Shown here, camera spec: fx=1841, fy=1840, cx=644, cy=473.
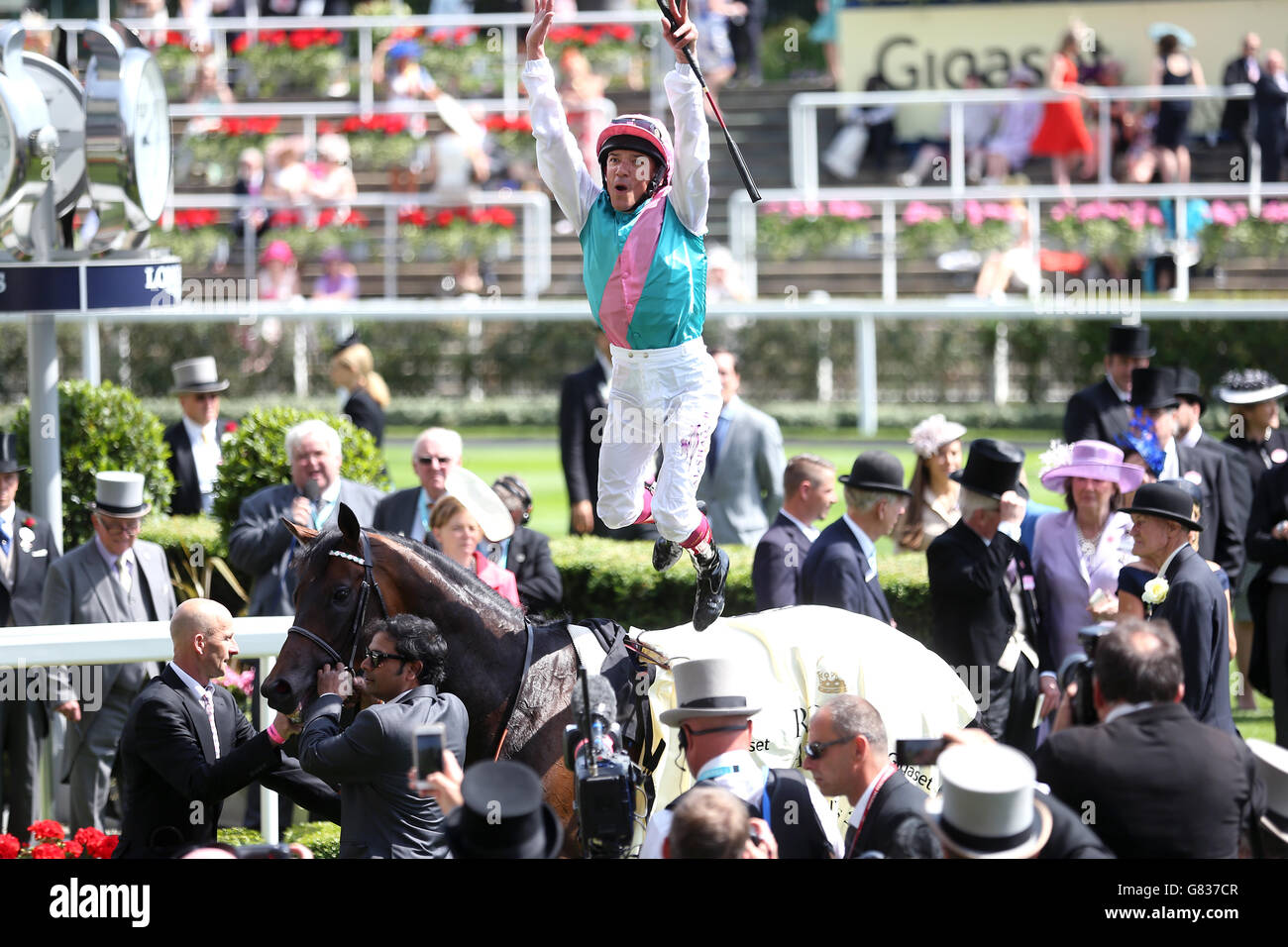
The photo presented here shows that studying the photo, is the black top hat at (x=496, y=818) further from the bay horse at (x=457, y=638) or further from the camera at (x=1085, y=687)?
the camera at (x=1085, y=687)

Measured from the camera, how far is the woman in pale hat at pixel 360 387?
9.77 m

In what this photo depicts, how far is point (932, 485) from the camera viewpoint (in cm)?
813

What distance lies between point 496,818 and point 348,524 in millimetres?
1439

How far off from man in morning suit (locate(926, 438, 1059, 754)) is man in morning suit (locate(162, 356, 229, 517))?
14.1 ft

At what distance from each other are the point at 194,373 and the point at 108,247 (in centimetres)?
146

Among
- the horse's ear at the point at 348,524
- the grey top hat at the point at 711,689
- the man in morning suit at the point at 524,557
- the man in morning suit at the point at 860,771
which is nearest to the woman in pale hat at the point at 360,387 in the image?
the man in morning suit at the point at 524,557

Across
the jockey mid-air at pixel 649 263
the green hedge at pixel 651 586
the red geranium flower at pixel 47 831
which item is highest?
the jockey mid-air at pixel 649 263

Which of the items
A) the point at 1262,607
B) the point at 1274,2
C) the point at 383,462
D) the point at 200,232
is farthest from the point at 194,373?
the point at 1274,2

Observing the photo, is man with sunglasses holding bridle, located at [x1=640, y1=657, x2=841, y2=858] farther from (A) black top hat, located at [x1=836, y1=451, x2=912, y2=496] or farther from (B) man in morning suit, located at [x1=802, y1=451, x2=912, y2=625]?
(A) black top hat, located at [x1=836, y1=451, x2=912, y2=496]

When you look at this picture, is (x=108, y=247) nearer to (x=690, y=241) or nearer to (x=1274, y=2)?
(x=690, y=241)

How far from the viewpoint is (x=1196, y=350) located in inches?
585

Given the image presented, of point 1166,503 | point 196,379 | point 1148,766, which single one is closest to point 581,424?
point 196,379

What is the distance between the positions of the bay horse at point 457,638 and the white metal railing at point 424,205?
40.4 ft
